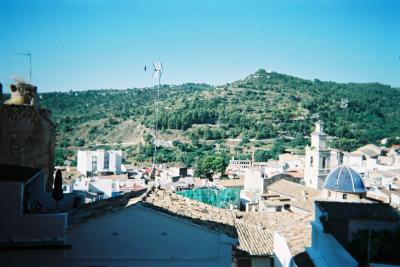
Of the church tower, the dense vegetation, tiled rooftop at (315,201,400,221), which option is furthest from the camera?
the dense vegetation

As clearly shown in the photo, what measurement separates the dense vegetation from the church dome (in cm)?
5921

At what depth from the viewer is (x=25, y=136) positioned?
11.6 meters

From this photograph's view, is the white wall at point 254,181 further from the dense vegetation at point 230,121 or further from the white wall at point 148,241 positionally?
the white wall at point 148,241

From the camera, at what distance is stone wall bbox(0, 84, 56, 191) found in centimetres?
1131

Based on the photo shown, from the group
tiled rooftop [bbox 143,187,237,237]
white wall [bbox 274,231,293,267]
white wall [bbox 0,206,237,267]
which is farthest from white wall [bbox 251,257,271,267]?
white wall [bbox 0,206,237,267]

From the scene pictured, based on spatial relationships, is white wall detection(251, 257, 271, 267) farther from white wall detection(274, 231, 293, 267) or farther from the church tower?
the church tower

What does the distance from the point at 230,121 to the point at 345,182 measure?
99453 mm

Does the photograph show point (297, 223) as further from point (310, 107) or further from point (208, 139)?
point (310, 107)

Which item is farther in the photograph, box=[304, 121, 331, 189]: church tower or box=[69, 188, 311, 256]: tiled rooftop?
box=[304, 121, 331, 189]: church tower

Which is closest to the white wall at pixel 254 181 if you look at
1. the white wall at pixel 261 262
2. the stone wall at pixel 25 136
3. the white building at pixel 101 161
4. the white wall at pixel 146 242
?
the white building at pixel 101 161

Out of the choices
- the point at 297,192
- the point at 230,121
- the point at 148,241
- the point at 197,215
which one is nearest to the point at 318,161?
the point at 297,192

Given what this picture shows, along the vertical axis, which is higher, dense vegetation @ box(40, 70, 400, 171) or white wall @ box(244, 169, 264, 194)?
dense vegetation @ box(40, 70, 400, 171)

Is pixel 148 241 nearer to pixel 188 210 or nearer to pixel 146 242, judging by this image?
pixel 146 242

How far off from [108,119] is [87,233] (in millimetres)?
124466
